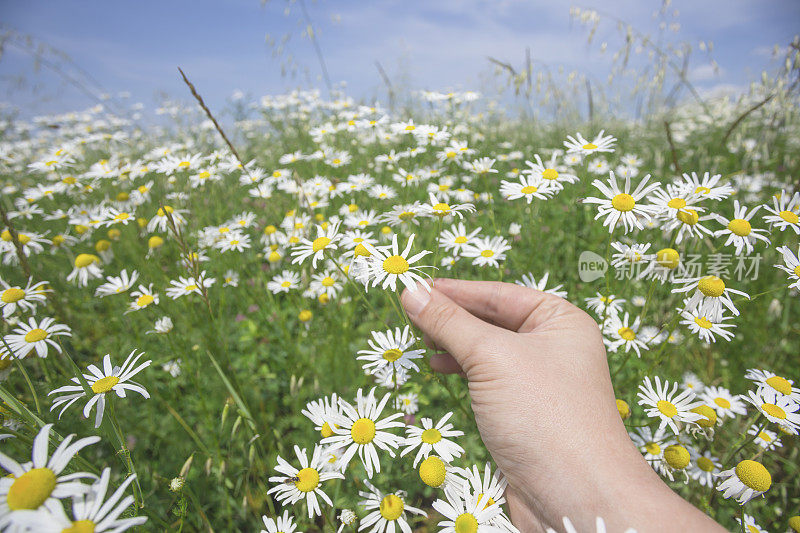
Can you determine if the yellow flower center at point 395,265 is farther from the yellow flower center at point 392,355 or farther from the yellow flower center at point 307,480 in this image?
the yellow flower center at point 307,480

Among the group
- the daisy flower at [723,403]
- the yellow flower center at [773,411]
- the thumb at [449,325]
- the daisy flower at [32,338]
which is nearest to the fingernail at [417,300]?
the thumb at [449,325]

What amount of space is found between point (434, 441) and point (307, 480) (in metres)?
0.54

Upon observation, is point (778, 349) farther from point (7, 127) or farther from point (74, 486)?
point (7, 127)

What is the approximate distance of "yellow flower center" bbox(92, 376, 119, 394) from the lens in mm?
1444

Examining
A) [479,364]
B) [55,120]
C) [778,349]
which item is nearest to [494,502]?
[479,364]

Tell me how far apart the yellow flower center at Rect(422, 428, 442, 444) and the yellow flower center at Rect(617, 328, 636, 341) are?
1.18 m

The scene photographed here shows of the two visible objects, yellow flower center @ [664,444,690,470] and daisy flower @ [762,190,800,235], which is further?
daisy flower @ [762,190,800,235]

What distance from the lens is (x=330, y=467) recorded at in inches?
63.0

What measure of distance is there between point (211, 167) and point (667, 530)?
4.23m

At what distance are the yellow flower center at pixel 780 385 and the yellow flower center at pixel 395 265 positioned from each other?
5.75 ft

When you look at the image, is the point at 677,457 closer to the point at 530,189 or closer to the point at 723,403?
the point at 723,403

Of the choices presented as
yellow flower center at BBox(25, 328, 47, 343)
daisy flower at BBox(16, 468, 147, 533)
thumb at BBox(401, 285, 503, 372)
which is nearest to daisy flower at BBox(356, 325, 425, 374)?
thumb at BBox(401, 285, 503, 372)

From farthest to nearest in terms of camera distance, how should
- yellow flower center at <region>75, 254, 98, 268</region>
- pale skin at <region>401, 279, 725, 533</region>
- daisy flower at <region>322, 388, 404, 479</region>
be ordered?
1. yellow flower center at <region>75, 254, 98, 268</region>
2. daisy flower at <region>322, 388, 404, 479</region>
3. pale skin at <region>401, 279, 725, 533</region>

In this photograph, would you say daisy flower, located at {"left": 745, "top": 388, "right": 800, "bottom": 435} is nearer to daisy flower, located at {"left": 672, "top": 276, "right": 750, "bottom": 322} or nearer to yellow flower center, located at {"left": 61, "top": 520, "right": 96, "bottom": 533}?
daisy flower, located at {"left": 672, "top": 276, "right": 750, "bottom": 322}
